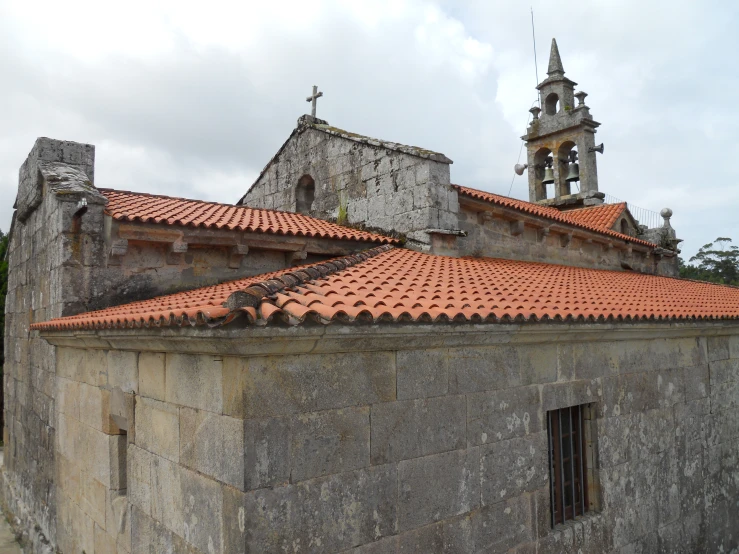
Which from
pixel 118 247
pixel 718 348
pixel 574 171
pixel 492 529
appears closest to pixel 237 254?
pixel 118 247

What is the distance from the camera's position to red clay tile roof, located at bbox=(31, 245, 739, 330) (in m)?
3.17

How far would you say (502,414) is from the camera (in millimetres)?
4605

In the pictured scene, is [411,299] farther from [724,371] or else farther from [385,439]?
[724,371]

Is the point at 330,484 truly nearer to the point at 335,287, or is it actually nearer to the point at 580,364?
the point at 335,287

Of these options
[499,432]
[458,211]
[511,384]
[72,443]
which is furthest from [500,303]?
[72,443]

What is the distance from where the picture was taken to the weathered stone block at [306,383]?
3275mm

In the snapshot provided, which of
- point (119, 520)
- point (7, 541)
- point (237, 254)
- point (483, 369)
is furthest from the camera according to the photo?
point (7, 541)

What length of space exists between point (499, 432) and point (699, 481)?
12.1 feet

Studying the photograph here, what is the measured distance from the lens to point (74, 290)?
6.11 metres

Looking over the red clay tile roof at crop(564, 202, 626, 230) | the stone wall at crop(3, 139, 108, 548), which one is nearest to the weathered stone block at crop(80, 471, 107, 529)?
the stone wall at crop(3, 139, 108, 548)

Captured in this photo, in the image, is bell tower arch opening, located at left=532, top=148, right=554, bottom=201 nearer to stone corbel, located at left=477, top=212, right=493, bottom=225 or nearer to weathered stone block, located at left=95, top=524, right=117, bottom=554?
stone corbel, located at left=477, top=212, right=493, bottom=225

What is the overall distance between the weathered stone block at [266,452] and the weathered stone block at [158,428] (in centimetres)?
97

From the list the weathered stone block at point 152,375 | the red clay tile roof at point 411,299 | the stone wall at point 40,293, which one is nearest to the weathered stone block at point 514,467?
the red clay tile roof at point 411,299

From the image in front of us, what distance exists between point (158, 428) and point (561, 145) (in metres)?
13.1
